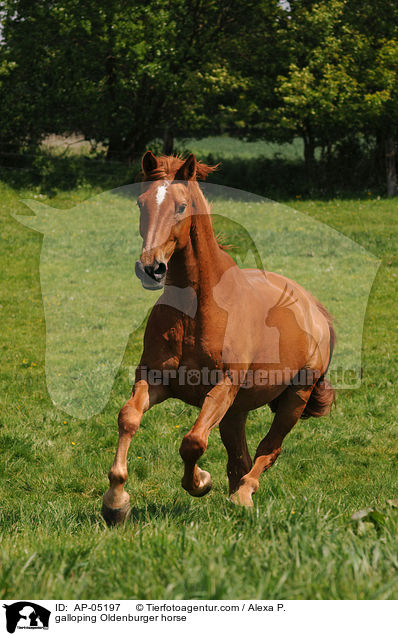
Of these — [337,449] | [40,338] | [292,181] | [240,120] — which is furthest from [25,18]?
[337,449]

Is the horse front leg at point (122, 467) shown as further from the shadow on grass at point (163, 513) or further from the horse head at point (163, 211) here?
the horse head at point (163, 211)

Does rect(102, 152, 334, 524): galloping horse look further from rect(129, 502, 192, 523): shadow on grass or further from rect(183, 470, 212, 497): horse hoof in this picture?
rect(129, 502, 192, 523): shadow on grass

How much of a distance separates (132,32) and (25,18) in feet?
15.8

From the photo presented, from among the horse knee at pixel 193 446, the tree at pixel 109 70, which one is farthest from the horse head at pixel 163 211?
the tree at pixel 109 70

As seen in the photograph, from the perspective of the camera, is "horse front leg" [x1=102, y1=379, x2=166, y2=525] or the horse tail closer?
"horse front leg" [x1=102, y1=379, x2=166, y2=525]

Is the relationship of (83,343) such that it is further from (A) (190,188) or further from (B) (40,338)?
(A) (190,188)

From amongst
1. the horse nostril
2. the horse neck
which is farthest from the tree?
the horse nostril

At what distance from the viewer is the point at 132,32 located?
1017 inches

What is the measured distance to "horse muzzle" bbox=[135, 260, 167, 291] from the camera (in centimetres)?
339

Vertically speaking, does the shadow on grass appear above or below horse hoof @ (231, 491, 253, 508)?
below

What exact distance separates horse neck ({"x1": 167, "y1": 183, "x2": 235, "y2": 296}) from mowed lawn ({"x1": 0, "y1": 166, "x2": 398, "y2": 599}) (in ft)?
4.86
